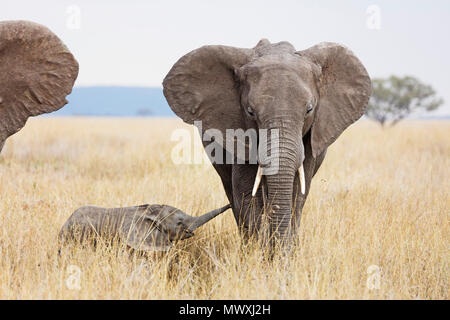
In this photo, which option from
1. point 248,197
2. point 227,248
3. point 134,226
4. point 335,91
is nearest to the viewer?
point 248,197

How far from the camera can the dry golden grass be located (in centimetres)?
502

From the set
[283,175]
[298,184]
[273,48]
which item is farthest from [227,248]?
[273,48]

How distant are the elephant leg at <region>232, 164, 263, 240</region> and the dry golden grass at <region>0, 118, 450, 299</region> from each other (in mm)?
255

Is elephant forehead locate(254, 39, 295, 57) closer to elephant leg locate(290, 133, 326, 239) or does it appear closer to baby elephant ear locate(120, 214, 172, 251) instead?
elephant leg locate(290, 133, 326, 239)

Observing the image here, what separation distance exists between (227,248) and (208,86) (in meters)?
1.72

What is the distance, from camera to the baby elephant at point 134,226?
19.6 ft

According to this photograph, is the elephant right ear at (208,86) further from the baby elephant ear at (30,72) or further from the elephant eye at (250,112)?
the baby elephant ear at (30,72)

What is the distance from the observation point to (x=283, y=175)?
5.14m

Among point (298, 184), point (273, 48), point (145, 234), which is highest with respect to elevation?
point (273, 48)

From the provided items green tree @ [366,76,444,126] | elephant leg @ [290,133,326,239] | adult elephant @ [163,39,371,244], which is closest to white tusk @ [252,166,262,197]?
adult elephant @ [163,39,371,244]

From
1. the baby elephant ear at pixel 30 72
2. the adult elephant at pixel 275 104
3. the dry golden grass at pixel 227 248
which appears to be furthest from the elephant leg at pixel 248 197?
the baby elephant ear at pixel 30 72

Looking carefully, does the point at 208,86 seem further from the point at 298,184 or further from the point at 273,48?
the point at 298,184

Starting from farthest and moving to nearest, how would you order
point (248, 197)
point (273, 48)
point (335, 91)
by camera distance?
point (335, 91), point (248, 197), point (273, 48)

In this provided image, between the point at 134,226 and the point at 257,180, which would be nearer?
the point at 257,180
